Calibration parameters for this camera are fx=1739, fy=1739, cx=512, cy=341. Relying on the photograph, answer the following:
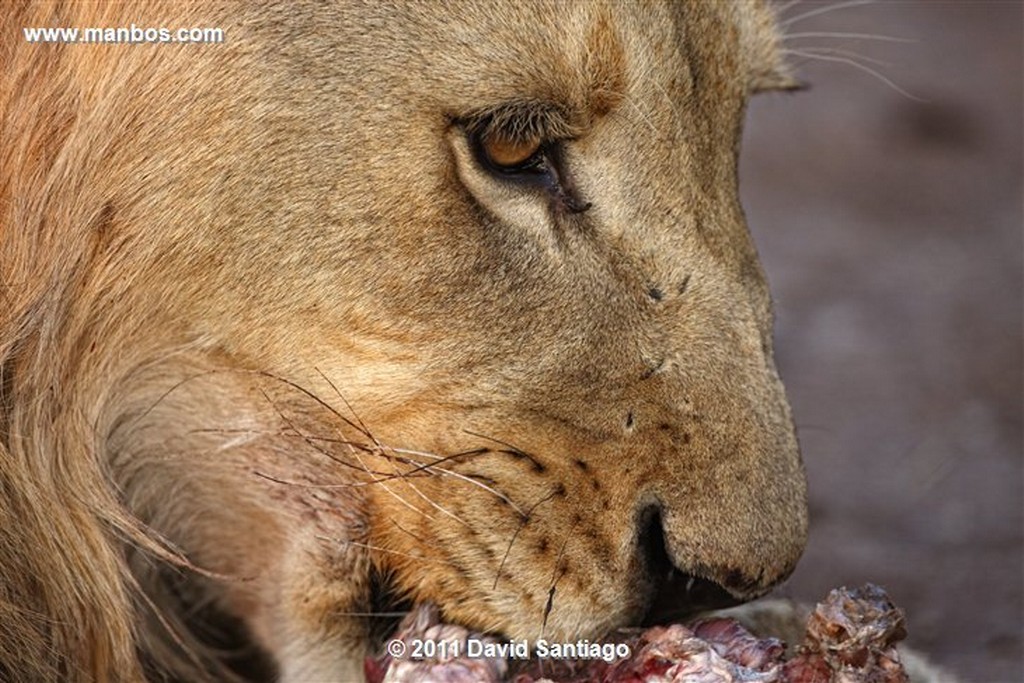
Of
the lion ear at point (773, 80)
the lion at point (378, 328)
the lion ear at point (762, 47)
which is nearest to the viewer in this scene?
the lion at point (378, 328)

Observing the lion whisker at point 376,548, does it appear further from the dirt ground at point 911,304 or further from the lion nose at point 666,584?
the dirt ground at point 911,304

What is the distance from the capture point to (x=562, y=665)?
255cm

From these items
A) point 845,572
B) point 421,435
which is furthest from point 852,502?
point 421,435

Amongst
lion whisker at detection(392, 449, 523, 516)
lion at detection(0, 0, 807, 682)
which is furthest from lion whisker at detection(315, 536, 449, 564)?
lion whisker at detection(392, 449, 523, 516)

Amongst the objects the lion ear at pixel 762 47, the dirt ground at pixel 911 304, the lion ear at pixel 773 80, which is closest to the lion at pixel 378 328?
the lion ear at pixel 762 47

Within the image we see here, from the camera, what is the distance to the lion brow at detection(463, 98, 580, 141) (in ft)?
8.35

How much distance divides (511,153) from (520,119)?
59mm

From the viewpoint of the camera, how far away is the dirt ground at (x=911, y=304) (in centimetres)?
416

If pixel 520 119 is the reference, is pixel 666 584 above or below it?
below

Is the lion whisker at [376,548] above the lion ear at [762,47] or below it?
below

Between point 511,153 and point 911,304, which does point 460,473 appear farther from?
point 911,304

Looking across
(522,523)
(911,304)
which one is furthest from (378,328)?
(911,304)

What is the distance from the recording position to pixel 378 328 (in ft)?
8.42

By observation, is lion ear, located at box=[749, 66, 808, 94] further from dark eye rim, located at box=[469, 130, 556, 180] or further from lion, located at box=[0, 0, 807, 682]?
dark eye rim, located at box=[469, 130, 556, 180]
